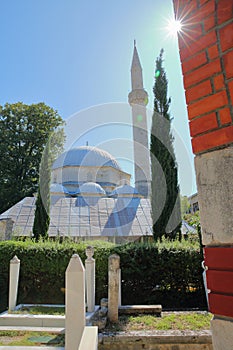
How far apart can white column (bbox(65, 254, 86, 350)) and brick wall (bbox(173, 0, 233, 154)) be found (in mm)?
2300

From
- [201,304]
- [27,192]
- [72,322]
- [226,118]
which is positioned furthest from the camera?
[27,192]

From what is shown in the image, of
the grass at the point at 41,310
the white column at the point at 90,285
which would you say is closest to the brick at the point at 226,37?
the white column at the point at 90,285

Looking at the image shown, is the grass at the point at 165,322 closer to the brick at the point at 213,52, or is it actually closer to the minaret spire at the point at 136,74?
the brick at the point at 213,52

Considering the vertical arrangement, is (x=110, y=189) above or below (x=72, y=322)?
above

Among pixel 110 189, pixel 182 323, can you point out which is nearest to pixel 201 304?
pixel 182 323

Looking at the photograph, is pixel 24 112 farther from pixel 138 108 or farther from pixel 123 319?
pixel 123 319

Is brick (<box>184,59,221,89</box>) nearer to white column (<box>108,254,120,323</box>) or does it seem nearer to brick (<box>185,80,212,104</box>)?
brick (<box>185,80,212,104</box>)

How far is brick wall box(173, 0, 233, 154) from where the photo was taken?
107cm

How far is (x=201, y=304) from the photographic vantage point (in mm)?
7156

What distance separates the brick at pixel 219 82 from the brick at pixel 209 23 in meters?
0.25

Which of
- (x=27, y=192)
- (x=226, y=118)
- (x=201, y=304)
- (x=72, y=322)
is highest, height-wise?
(x=27, y=192)

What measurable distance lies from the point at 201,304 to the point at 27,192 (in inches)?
726

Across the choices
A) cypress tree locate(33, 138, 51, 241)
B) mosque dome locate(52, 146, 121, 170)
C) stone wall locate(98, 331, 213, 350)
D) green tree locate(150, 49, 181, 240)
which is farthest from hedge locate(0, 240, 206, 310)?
mosque dome locate(52, 146, 121, 170)

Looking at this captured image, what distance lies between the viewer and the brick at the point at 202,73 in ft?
3.65
